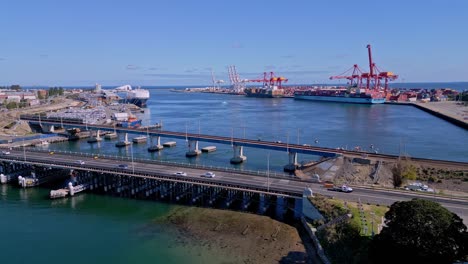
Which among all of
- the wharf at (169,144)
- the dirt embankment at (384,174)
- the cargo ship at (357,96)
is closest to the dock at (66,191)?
the dirt embankment at (384,174)

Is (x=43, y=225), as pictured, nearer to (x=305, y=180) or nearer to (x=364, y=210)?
(x=305, y=180)

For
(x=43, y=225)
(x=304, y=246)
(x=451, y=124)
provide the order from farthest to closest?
1. (x=451, y=124)
2. (x=43, y=225)
3. (x=304, y=246)

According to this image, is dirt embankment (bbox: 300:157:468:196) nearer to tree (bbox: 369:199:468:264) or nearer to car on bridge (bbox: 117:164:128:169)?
tree (bbox: 369:199:468:264)

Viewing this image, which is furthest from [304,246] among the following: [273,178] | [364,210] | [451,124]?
[451,124]

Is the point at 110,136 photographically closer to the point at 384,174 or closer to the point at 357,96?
the point at 384,174

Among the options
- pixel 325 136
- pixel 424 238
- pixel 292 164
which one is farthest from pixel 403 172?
pixel 325 136

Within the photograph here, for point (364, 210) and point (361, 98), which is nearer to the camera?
point (364, 210)
